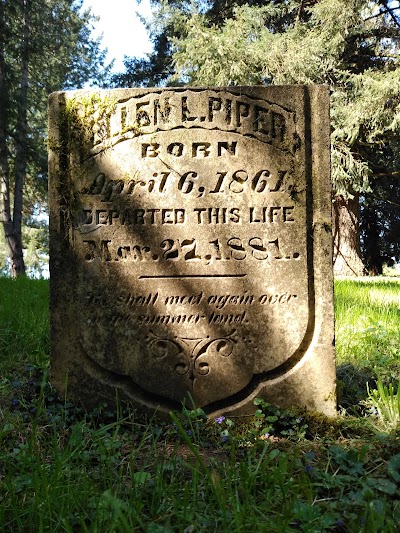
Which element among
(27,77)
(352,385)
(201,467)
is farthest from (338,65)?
(201,467)

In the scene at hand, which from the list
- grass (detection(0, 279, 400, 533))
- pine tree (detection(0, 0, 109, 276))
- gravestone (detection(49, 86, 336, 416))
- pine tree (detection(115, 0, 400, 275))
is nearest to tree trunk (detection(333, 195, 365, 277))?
pine tree (detection(115, 0, 400, 275))

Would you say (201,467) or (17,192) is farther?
(17,192)

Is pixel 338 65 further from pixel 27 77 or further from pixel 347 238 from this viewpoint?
pixel 27 77

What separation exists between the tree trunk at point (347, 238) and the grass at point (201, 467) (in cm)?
975

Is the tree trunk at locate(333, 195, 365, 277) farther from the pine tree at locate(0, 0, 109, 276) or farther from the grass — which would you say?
→ the grass

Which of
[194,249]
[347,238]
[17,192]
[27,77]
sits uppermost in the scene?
[27,77]

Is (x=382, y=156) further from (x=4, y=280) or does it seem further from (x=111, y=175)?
(x=111, y=175)

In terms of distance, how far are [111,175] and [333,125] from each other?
32.1 ft

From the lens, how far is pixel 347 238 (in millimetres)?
12625

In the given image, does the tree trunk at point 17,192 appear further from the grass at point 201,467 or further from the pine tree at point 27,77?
the grass at point 201,467

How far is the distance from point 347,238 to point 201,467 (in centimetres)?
1152

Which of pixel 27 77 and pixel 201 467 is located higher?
pixel 27 77

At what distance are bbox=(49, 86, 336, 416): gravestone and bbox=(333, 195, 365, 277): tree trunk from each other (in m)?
10.4

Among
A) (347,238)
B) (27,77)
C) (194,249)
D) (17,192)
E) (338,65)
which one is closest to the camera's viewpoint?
(194,249)
